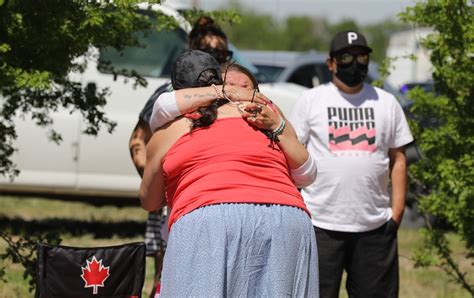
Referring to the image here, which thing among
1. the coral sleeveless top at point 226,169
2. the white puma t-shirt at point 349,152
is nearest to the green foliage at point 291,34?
the white puma t-shirt at point 349,152

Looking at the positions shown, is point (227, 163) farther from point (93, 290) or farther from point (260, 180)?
point (93, 290)

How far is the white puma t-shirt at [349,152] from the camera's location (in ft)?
18.0

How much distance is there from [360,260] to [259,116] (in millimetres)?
1927

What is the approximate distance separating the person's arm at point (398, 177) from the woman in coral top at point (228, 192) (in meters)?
1.72

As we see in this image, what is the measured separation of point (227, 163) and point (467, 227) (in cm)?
252

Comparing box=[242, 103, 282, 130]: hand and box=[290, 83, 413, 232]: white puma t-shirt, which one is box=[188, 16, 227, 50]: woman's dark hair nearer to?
box=[290, 83, 413, 232]: white puma t-shirt

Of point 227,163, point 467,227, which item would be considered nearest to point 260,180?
point 227,163

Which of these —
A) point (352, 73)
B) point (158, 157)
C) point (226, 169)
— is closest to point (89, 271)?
point (158, 157)

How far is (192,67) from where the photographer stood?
13.1 feet

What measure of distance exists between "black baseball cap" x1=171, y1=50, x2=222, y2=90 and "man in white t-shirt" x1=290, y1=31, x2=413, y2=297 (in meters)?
1.62

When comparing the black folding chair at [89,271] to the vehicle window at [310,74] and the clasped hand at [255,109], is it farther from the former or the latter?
the vehicle window at [310,74]

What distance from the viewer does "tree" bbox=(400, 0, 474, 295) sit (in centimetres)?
581

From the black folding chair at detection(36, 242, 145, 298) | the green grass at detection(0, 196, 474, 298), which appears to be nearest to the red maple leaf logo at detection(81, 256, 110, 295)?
the black folding chair at detection(36, 242, 145, 298)

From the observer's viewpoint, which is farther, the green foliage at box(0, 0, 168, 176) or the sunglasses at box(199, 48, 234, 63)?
the sunglasses at box(199, 48, 234, 63)
